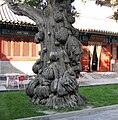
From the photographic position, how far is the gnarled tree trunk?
8734 millimetres

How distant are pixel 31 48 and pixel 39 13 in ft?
27.5

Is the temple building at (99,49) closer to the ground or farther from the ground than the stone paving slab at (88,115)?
farther from the ground

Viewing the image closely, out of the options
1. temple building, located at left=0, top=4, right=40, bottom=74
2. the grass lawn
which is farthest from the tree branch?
temple building, located at left=0, top=4, right=40, bottom=74

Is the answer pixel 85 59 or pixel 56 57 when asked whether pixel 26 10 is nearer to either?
pixel 56 57

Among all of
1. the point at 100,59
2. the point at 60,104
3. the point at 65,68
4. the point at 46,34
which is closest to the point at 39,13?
the point at 46,34

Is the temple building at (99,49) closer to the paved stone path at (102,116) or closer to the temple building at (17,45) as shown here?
the temple building at (17,45)

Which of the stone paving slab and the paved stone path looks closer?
→ the stone paving slab

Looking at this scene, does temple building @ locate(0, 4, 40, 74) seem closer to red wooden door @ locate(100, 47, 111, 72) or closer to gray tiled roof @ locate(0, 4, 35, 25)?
gray tiled roof @ locate(0, 4, 35, 25)

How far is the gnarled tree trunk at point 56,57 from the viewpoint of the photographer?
28.7ft

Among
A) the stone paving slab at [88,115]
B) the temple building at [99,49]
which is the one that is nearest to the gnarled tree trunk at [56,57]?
the stone paving slab at [88,115]

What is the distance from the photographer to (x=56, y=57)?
8.94 m

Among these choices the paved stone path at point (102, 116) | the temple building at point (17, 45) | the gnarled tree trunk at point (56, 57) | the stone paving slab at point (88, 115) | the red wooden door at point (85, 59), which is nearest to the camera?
the stone paving slab at point (88, 115)

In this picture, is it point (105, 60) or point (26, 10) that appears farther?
point (105, 60)

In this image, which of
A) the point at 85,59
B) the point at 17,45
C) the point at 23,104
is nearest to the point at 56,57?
the point at 23,104
